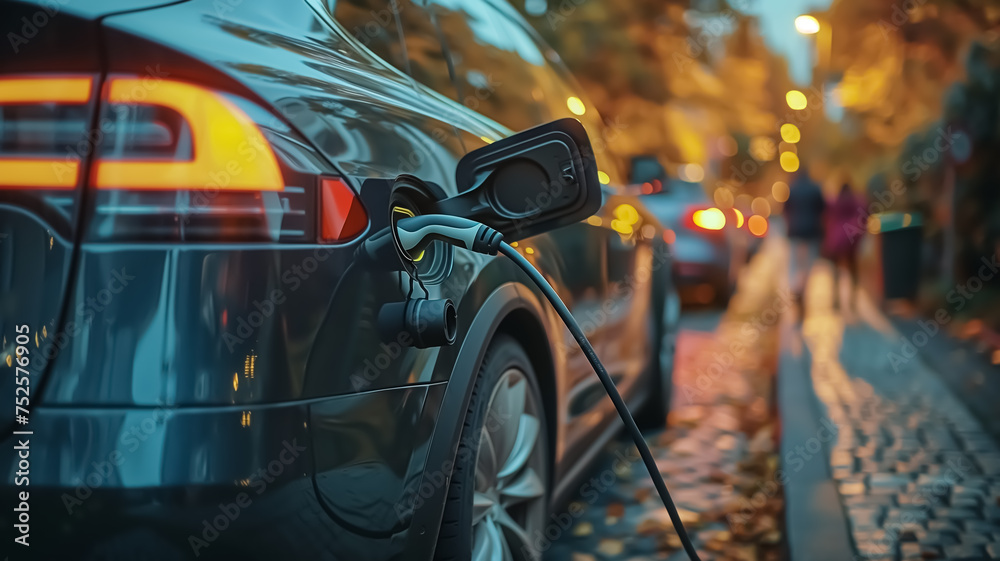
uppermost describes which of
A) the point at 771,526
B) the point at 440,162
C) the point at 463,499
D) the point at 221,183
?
the point at 440,162

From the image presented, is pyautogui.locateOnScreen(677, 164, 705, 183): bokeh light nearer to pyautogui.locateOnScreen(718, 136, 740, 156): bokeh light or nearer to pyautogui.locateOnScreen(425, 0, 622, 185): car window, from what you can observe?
pyautogui.locateOnScreen(425, 0, 622, 185): car window

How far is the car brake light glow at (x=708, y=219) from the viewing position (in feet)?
37.7

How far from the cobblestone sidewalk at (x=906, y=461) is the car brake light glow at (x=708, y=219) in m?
3.75

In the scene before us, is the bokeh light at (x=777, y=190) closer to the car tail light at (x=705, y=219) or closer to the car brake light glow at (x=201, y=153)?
the car tail light at (x=705, y=219)

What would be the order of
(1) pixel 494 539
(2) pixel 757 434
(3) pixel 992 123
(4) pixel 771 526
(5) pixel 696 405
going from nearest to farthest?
(1) pixel 494 539 < (4) pixel 771 526 < (2) pixel 757 434 < (5) pixel 696 405 < (3) pixel 992 123

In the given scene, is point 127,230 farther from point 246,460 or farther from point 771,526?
point 771,526

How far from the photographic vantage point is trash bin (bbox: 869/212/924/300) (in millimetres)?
10922

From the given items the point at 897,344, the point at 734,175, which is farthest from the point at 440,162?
the point at 734,175

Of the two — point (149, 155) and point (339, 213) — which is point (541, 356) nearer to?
point (339, 213)

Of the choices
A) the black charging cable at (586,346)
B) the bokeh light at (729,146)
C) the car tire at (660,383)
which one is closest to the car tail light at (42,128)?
the black charging cable at (586,346)

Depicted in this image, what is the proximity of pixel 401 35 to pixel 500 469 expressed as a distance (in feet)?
3.63

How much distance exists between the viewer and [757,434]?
5504mm

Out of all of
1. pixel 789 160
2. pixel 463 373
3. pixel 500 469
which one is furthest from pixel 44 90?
pixel 789 160

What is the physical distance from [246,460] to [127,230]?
42 cm
